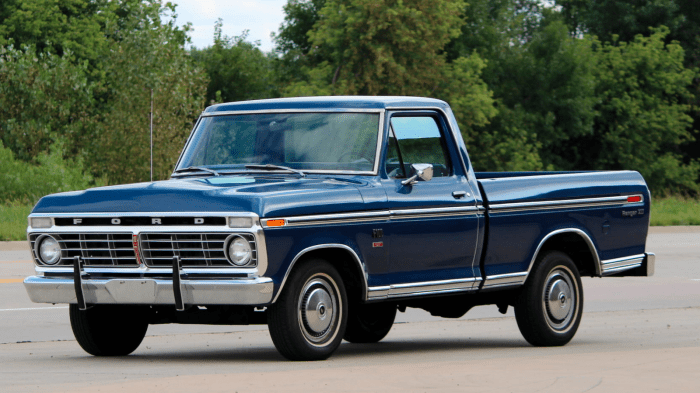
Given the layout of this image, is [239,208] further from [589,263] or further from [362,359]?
[589,263]

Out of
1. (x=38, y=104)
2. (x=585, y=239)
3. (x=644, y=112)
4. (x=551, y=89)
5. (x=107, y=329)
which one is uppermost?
(x=551, y=89)

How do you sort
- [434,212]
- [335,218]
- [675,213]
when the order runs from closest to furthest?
[335,218]
[434,212]
[675,213]

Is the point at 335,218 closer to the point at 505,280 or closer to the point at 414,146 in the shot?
the point at 414,146

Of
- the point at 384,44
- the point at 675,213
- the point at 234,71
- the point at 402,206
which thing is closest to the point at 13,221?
the point at 675,213

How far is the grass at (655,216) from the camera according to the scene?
28.2m

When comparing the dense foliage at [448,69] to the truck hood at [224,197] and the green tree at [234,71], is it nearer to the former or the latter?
the green tree at [234,71]

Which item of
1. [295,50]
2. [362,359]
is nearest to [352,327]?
[362,359]

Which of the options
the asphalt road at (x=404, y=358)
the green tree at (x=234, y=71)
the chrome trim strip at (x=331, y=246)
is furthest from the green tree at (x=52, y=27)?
the chrome trim strip at (x=331, y=246)

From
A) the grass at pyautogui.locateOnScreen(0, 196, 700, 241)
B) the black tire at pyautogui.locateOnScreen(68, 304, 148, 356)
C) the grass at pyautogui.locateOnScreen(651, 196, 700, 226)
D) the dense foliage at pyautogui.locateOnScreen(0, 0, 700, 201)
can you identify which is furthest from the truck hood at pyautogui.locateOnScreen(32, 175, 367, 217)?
the dense foliage at pyautogui.locateOnScreen(0, 0, 700, 201)

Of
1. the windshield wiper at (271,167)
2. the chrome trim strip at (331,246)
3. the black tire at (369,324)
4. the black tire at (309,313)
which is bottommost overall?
the black tire at (369,324)

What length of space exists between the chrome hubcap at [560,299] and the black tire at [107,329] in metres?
3.37

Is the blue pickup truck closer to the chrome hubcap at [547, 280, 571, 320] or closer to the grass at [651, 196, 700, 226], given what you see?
the chrome hubcap at [547, 280, 571, 320]

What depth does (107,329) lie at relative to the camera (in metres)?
9.77

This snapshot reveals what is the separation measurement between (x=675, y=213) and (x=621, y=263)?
3020cm
